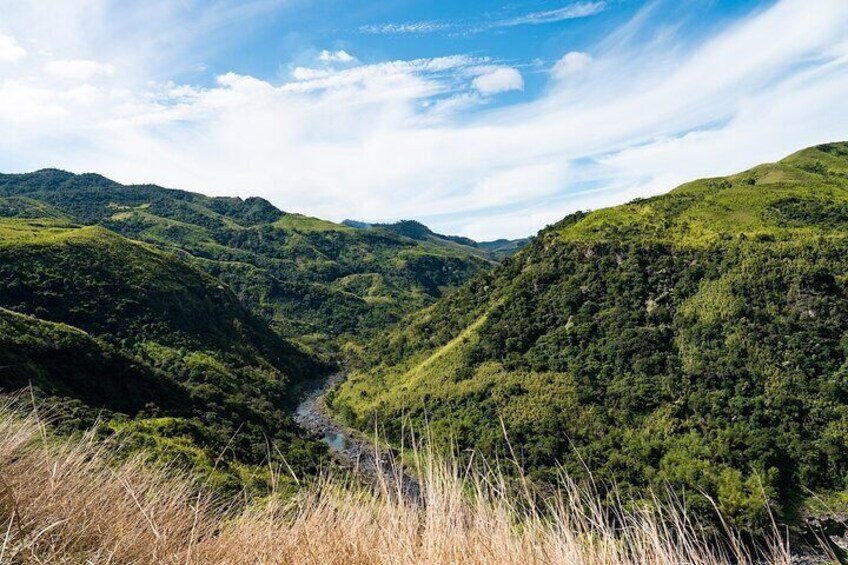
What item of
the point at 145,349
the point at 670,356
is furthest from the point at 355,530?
the point at 145,349

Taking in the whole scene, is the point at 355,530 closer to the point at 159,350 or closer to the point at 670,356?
the point at 670,356

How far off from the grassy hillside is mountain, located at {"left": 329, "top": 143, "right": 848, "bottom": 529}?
14.1m

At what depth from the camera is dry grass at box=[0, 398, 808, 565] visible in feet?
9.27

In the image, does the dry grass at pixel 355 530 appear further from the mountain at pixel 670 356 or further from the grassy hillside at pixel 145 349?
the mountain at pixel 670 356

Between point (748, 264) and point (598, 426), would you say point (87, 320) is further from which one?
point (748, 264)

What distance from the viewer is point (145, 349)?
73375 mm

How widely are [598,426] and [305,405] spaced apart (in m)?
46.7

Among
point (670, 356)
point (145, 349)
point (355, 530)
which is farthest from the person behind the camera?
point (145, 349)

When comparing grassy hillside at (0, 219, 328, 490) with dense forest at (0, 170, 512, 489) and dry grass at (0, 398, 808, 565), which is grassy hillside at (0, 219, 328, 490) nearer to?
dense forest at (0, 170, 512, 489)

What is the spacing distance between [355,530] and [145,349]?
8020 cm

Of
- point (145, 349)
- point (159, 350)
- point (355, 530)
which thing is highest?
point (355, 530)

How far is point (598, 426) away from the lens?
51.7 m

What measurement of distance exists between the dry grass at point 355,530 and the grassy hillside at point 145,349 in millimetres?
17683

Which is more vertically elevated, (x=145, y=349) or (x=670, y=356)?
(x=145, y=349)
